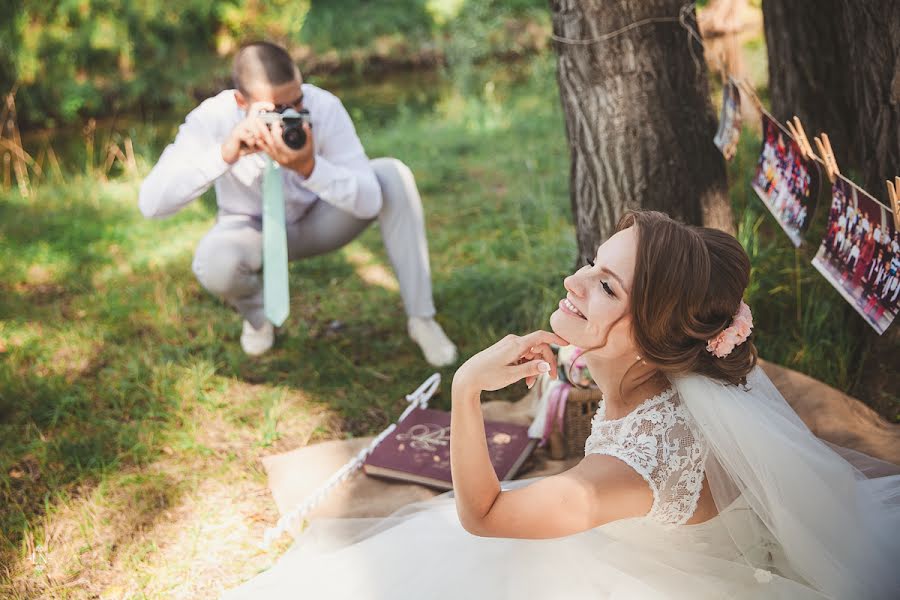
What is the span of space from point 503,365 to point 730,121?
1577 millimetres

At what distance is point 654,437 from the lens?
158 cm

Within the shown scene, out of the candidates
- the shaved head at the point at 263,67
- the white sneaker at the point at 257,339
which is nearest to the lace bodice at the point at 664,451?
the shaved head at the point at 263,67

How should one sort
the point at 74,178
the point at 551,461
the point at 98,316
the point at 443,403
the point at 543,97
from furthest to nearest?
the point at 543,97 < the point at 74,178 < the point at 98,316 < the point at 443,403 < the point at 551,461

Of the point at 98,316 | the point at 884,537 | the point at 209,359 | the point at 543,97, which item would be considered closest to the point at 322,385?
the point at 209,359

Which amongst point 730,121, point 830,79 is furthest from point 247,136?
point 830,79

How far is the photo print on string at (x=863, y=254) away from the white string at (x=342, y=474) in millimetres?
1398

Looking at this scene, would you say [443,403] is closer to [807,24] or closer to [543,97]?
[807,24]

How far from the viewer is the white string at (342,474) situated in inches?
94.8

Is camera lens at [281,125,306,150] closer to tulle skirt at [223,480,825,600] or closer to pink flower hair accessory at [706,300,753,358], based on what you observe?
tulle skirt at [223,480,825,600]

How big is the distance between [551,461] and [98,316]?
7.66ft

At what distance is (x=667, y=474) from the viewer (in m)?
1.58

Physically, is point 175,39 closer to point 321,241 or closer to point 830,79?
point 321,241

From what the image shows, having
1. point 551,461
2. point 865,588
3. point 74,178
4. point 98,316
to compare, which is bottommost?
point 551,461

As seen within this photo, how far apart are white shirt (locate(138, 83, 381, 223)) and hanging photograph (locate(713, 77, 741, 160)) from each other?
1323 mm
